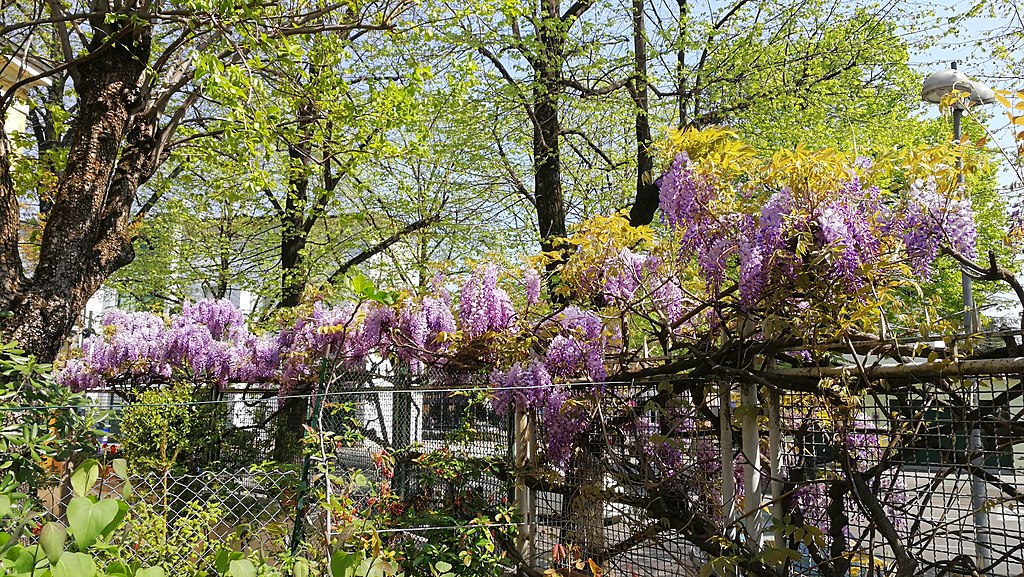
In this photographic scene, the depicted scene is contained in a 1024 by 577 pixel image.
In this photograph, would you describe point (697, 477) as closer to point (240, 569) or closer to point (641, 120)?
point (240, 569)

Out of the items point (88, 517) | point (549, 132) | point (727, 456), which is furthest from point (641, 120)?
point (88, 517)

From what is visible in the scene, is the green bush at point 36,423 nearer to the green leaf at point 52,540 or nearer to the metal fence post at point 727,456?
the green leaf at point 52,540

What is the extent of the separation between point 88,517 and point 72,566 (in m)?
0.10

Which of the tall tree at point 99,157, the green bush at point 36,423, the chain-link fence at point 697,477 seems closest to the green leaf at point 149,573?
the chain-link fence at point 697,477

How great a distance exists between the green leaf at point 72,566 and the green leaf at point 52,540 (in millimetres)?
54

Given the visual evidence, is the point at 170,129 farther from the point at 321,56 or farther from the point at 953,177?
the point at 953,177

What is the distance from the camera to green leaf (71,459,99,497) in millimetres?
1225

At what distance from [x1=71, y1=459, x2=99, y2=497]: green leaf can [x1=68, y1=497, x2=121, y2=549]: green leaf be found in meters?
0.11

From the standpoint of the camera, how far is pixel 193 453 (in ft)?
26.9

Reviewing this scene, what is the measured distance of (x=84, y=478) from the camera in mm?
1260

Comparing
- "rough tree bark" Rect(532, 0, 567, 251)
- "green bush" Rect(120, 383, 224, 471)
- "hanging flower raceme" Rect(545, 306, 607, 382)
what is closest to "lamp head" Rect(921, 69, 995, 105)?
"hanging flower raceme" Rect(545, 306, 607, 382)

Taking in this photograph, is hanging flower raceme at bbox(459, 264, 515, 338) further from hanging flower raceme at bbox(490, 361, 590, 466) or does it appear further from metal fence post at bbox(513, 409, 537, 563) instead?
metal fence post at bbox(513, 409, 537, 563)

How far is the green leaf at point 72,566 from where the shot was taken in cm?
102

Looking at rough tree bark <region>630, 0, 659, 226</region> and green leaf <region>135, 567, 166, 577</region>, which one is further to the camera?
rough tree bark <region>630, 0, 659, 226</region>
